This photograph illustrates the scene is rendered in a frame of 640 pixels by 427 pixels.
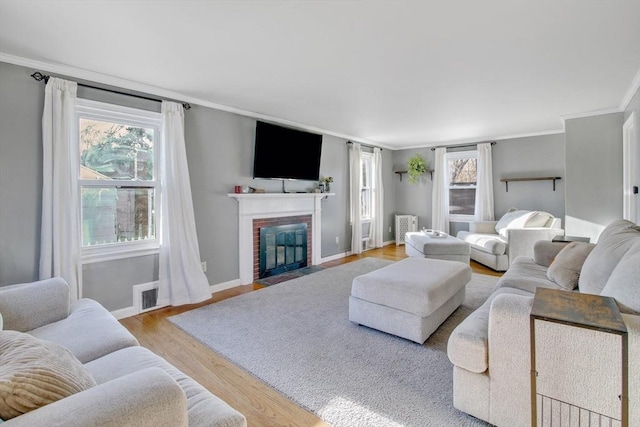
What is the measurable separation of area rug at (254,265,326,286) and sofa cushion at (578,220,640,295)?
3.17 metres

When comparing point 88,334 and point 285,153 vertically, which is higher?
point 285,153

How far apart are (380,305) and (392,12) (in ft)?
6.93

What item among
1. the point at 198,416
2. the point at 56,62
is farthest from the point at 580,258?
the point at 56,62

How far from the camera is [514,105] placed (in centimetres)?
386

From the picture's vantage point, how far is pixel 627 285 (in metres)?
1.40

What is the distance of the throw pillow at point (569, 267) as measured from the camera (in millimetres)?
2312

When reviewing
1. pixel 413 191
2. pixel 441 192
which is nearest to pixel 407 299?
pixel 441 192

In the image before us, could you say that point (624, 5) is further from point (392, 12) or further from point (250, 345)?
point (250, 345)

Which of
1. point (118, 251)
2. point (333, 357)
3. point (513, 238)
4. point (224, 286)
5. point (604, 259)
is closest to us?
point (604, 259)

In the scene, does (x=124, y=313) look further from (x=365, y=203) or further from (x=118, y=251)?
(x=365, y=203)

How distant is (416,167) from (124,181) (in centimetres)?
551

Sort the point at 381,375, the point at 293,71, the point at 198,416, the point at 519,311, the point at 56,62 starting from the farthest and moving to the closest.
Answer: the point at 293,71, the point at 56,62, the point at 381,375, the point at 519,311, the point at 198,416

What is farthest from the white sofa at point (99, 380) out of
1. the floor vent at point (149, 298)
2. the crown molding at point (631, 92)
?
the crown molding at point (631, 92)

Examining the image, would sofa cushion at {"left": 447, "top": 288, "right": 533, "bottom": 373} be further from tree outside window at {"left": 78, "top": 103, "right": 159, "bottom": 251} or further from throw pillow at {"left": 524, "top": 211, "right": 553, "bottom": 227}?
Result: throw pillow at {"left": 524, "top": 211, "right": 553, "bottom": 227}
